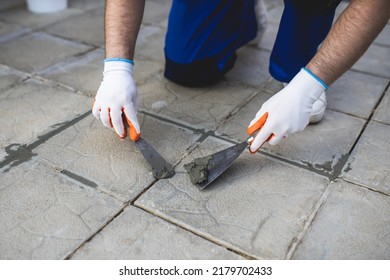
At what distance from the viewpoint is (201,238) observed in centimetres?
114

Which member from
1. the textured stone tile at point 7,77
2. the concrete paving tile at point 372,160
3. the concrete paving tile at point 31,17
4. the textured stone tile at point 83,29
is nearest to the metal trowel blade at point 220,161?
the concrete paving tile at point 372,160

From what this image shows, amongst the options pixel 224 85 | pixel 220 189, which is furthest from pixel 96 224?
pixel 224 85

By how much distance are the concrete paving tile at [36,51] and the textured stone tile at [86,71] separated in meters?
0.08

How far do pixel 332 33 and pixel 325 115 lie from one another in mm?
537

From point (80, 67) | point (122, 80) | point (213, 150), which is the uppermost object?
point (122, 80)

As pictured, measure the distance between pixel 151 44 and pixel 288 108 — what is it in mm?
1372

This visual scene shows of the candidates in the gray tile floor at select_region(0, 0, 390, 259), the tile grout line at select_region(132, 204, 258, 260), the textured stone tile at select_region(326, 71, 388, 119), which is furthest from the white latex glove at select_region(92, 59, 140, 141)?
the textured stone tile at select_region(326, 71, 388, 119)

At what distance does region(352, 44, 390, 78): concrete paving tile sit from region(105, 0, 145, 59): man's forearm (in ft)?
4.32

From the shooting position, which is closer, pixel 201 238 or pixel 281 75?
pixel 201 238

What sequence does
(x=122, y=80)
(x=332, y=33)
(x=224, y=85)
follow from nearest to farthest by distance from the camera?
(x=332, y=33), (x=122, y=80), (x=224, y=85)

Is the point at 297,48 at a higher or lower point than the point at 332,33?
lower

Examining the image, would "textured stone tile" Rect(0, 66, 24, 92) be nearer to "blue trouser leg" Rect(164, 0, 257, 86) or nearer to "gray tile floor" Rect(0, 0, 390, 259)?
"gray tile floor" Rect(0, 0, 390, 259)
